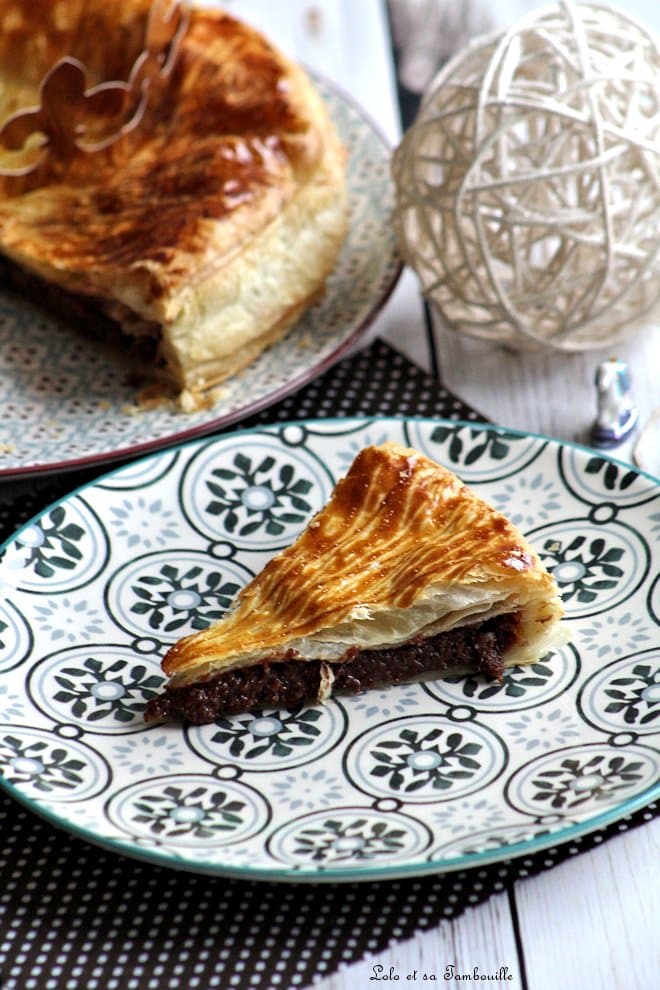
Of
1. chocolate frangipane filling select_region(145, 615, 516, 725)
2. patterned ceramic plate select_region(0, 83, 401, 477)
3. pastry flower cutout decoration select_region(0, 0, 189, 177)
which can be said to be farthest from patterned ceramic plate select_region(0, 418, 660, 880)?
pastry flower cutout decoration select_region(0, 0, 189, 177)

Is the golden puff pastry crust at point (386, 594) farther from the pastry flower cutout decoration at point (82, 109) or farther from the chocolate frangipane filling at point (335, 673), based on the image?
the pastry flower cutout decoration at point (82, 109)

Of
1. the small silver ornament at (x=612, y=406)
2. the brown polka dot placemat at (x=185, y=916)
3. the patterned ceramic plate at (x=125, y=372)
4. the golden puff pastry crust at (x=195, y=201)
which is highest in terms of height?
the golden puff pastry crust at (x=195, y=201)

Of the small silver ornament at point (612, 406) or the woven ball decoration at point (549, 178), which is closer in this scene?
the woven ball decoration at point (549, 178)

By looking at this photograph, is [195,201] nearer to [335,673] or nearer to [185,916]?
[335,673]

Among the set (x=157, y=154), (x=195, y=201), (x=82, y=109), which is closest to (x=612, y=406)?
(x=195, y=201)

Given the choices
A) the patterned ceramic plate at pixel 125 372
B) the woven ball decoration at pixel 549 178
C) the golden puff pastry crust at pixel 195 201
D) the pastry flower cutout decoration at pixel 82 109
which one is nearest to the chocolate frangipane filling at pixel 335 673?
the patterned ceramic plate at pixel 125 372

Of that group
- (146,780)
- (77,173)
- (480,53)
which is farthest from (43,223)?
(146,780)

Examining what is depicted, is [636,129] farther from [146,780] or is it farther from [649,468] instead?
[146,780]

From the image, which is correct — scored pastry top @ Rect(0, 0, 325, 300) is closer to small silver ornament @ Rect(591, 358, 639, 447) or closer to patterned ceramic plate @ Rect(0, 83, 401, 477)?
patterned ceramic plate @ Rect(0, 83, 401, 477)
